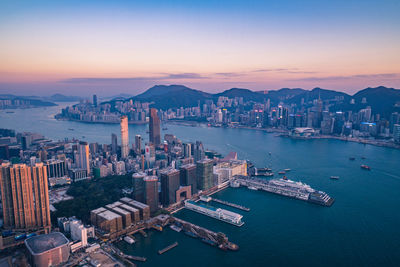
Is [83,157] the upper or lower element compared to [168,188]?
upper

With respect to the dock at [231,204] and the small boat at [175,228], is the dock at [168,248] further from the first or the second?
the dock at [231,204]

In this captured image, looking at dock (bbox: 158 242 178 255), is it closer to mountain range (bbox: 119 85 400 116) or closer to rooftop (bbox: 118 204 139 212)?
rooftop (bbox: 118 204 139 212)

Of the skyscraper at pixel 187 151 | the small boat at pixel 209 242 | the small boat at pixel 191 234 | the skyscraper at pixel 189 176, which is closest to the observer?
the small boat at pixel 209 242

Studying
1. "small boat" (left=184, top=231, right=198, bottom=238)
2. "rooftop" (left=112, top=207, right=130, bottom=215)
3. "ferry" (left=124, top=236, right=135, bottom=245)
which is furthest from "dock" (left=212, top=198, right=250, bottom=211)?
"ferry" (left=124, top=236, right=135, bottom=245)

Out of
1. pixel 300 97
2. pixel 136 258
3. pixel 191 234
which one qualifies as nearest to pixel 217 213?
pixel 191 234

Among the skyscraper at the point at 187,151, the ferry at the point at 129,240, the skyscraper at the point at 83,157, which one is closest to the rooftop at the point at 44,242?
the ferry at the point at 129,240

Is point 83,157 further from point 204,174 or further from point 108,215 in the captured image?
point 204,174
